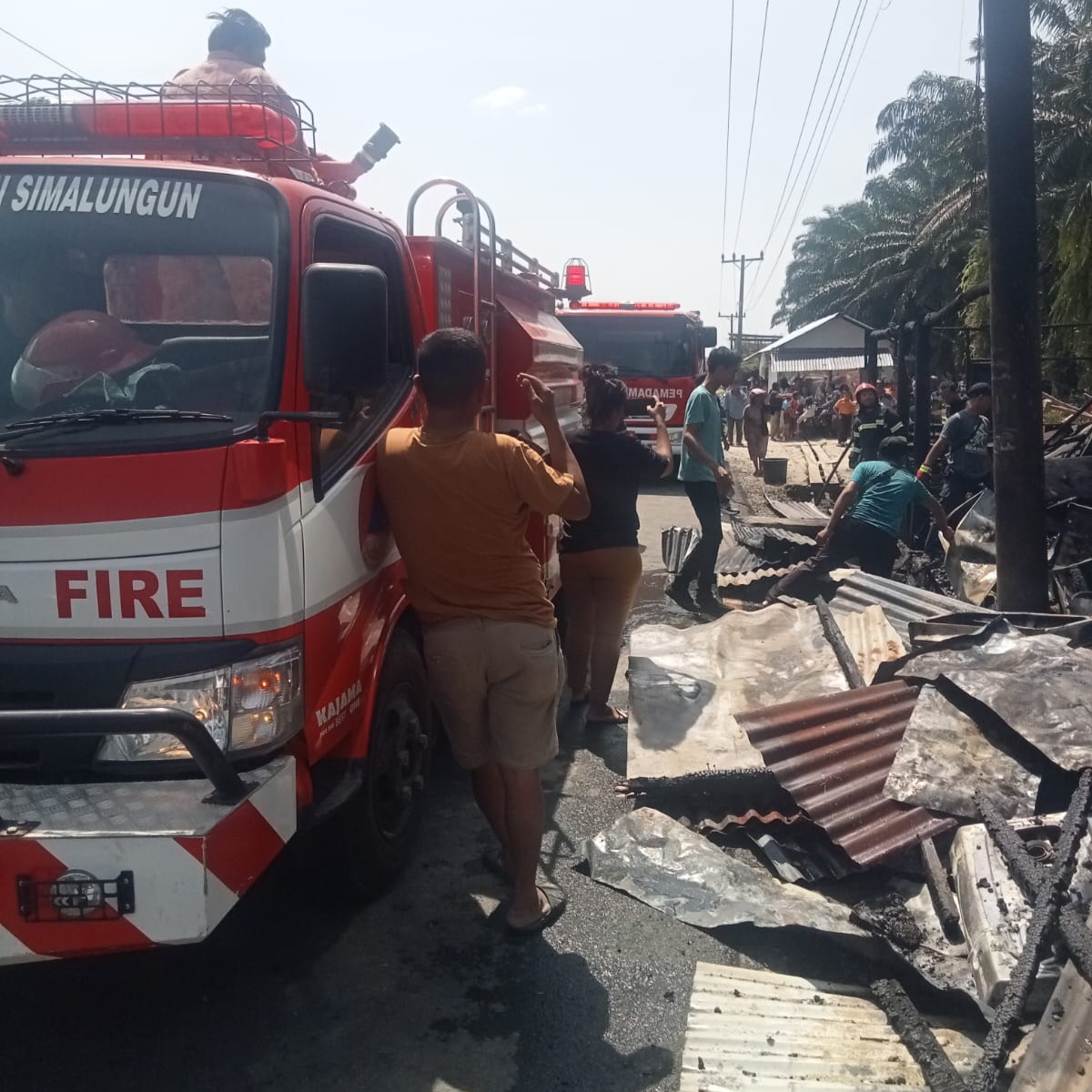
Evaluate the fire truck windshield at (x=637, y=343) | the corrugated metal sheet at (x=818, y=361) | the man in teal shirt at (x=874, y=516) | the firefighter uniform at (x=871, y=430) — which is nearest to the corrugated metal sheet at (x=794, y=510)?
the firefighter uniform at (x=871, y=430)

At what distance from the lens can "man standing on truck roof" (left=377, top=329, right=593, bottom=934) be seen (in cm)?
327

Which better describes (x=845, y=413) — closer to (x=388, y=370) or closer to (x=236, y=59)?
(x=236, y=59)

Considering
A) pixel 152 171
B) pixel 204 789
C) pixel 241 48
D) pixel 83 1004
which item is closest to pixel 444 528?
pixel 204 789

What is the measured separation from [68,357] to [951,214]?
34439mm

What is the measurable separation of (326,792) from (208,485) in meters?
1.00

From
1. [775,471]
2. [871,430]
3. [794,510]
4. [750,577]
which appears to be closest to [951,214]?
[775,471]

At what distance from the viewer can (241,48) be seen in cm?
436

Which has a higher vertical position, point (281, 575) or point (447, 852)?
point (281, 575)

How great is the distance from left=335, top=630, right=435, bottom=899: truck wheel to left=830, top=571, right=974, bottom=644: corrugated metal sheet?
110 inches

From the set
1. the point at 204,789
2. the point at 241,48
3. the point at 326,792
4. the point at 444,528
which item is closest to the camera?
the point at 204,789

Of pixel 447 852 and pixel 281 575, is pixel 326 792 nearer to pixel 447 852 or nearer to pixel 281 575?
pixel 281 575

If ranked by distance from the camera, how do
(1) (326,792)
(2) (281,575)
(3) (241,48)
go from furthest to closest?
(3) (241,48), (1) (326,792), (2) (281,575)

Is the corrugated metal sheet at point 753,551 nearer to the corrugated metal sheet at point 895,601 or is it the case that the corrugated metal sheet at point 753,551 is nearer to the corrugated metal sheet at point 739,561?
the corrugated metal sheet at point 739,561

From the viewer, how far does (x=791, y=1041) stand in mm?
2953
